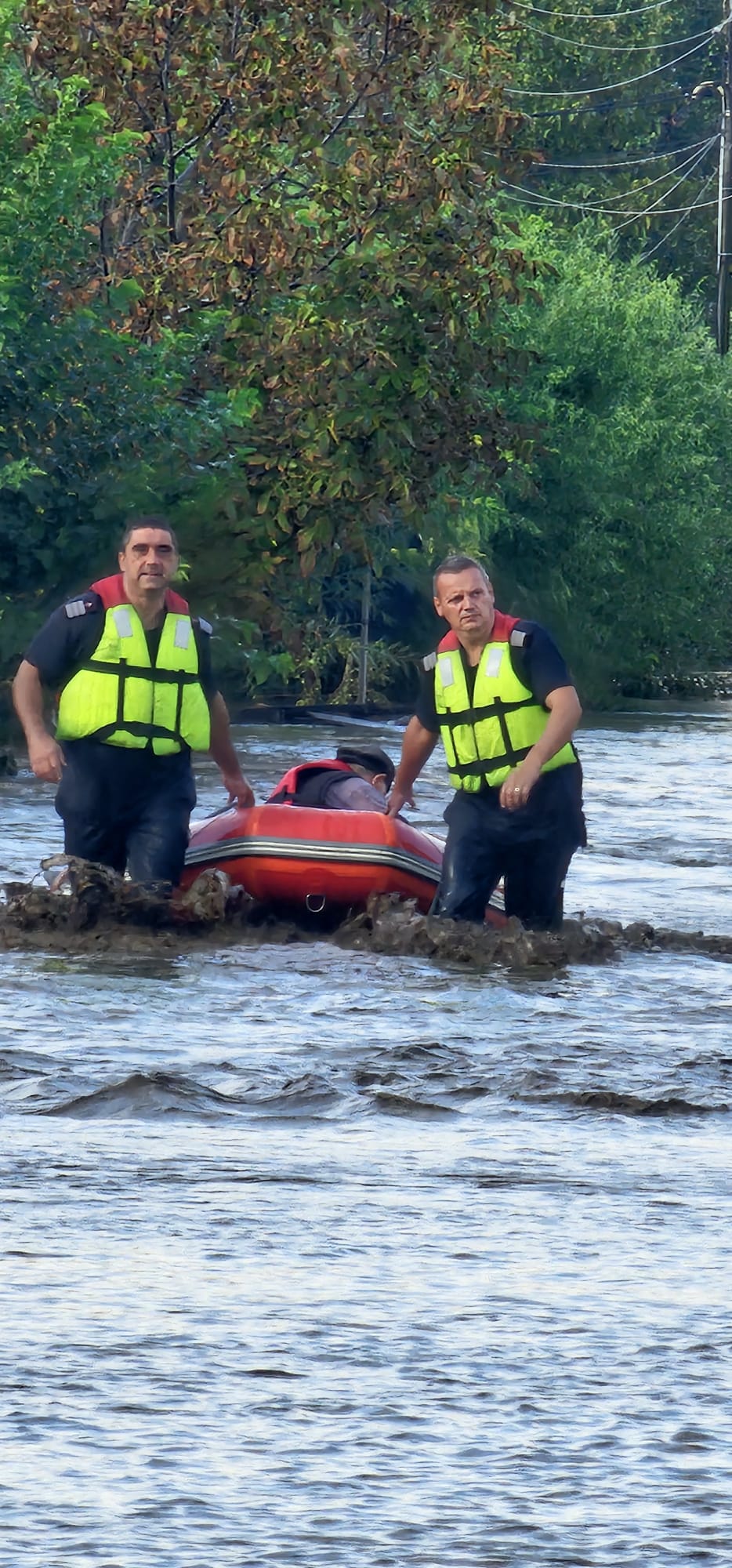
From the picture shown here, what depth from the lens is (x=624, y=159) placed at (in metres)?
70.2

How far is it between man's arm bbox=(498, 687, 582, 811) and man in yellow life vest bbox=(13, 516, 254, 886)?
139 centimetres

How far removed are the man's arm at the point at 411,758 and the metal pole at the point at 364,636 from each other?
65.9 feet

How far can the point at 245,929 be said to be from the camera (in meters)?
13.2

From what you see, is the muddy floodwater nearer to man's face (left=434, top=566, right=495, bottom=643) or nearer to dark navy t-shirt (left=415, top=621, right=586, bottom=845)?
dark navy t-shirt (left=415, top=621, right=586, bottom=845)

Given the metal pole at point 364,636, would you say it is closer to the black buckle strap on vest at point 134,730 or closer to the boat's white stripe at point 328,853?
the boat's white stripe at point 328,853

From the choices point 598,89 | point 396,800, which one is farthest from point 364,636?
point 598,89

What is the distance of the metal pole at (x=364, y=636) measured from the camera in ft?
108

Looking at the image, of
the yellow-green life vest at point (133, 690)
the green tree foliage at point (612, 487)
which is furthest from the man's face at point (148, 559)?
the green tree foliage at point (612, 487)

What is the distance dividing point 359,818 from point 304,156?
60.7 ft

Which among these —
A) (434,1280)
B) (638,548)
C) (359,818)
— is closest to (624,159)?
(638,548)

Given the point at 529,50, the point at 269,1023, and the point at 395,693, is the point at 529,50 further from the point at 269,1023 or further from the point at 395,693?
the point at 269,1023

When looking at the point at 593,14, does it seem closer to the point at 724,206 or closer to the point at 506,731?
the point at 724,206

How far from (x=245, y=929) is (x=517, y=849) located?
5.10ft

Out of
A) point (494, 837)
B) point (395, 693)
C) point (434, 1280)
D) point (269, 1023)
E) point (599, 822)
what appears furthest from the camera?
point (395, 693)
